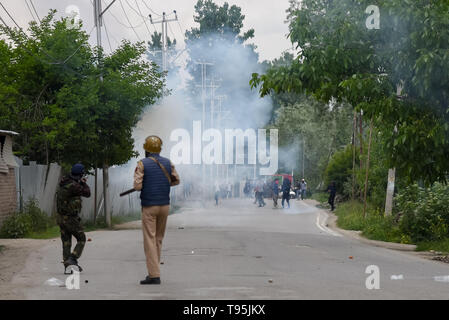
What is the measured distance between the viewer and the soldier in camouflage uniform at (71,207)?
11.9 m

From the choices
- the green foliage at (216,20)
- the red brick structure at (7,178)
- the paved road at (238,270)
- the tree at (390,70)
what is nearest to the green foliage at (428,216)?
the paved road at (238,270)

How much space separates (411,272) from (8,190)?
1185 cm

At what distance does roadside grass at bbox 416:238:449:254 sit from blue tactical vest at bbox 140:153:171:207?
9637mm

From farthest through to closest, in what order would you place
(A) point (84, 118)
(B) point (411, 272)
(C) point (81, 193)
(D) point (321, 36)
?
(A) point (84, 118) → (D) point (321, 36) → (B) point (411, 272) → (C) point (81, 193)

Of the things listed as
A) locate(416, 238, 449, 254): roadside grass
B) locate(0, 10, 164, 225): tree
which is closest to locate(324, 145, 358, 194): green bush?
locate(0, 10, 164, 225): tree

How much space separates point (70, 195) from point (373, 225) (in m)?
14.2

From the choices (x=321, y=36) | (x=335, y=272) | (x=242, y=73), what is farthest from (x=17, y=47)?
(x=242, y=73)

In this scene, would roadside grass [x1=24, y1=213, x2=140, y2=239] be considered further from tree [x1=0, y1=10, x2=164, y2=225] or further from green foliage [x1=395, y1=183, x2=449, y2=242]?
green foliage [x1=395, y1=183, x2=449, y2=242]

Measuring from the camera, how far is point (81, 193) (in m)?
11.9

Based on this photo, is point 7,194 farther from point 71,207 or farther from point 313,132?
point 313,132

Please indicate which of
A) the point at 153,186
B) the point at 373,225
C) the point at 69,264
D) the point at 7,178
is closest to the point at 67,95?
the point at 7,178

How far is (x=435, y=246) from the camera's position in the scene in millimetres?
18953

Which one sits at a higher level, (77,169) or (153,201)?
(77,169)
